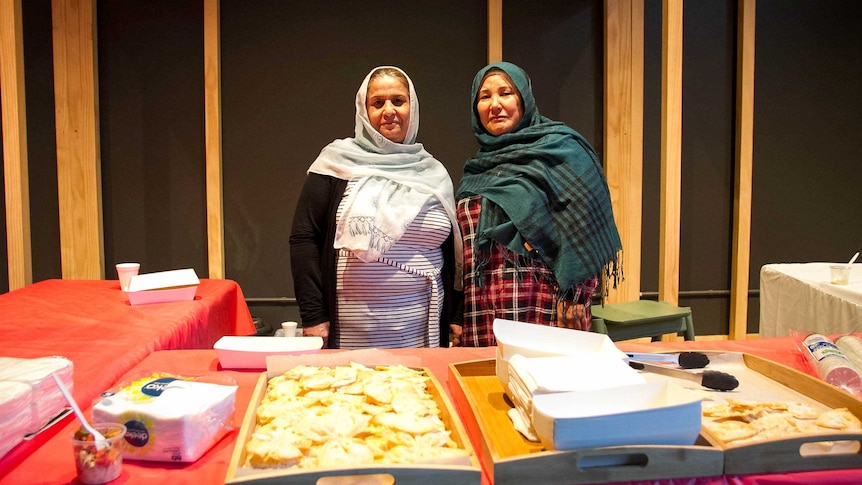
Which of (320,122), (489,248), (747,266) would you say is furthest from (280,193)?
(747,266)

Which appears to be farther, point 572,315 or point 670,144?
point 670,144

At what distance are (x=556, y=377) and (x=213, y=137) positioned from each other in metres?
2.83

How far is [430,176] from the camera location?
2.00m

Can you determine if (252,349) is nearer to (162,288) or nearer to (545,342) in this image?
(545,342)

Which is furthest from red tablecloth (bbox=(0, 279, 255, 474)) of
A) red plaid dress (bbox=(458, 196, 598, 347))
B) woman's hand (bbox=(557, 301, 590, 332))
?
woman's hand (bbox=(557, 301, 590, 332))

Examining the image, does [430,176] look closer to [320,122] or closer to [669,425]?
[669,425]

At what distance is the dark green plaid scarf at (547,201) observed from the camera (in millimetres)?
1832

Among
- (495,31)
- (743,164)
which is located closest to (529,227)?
(495,31)

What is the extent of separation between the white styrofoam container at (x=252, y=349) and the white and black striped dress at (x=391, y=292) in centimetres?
45

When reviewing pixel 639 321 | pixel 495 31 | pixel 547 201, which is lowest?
pixel 639 321

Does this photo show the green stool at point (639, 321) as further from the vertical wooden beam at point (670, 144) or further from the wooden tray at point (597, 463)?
the wooden tray at point (597, 463)

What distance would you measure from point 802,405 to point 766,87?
3.31 meters

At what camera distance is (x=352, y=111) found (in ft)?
11.1

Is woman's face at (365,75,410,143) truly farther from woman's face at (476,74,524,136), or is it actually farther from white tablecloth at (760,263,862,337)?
white tablecloth at (760,263,862,337)
